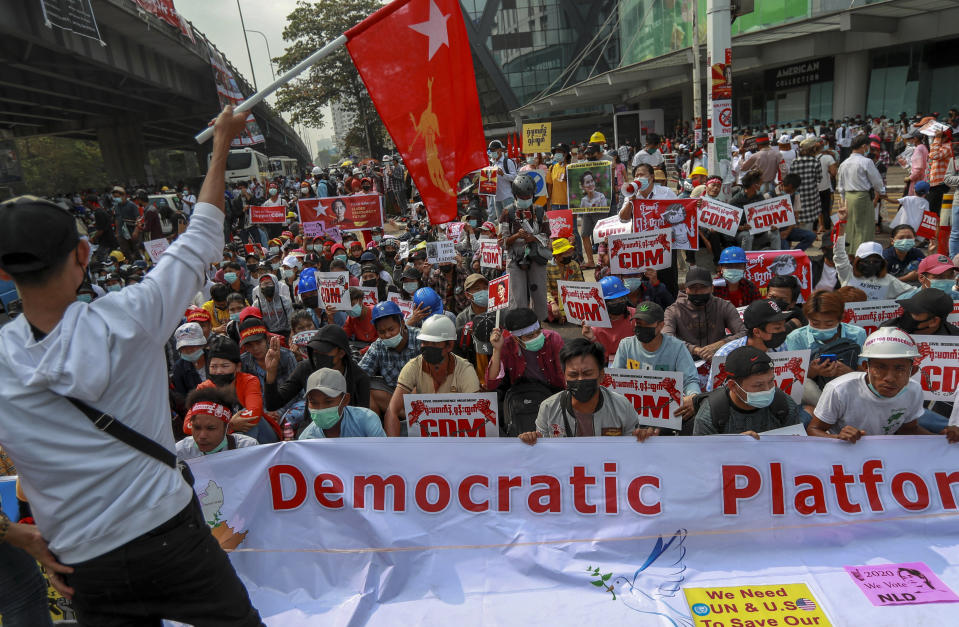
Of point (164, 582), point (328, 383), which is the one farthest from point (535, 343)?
point (164, 582)

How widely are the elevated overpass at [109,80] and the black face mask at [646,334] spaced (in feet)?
57.6

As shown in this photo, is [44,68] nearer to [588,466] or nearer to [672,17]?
[588,466]

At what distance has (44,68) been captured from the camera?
2262 centimetres

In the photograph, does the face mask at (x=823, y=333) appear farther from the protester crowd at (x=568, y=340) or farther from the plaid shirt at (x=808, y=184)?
the plaid shirt at (x=808, y=184)

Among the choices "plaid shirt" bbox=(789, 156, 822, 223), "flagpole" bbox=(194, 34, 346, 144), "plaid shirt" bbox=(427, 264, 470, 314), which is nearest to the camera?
"flagpole" bbox=(194, 34, 346, 144)

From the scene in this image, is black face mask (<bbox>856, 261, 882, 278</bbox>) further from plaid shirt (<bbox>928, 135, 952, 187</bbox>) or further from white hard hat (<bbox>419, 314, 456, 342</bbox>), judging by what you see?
plaid shirt (<bbox>928, 135, 952, 187</bbox>)

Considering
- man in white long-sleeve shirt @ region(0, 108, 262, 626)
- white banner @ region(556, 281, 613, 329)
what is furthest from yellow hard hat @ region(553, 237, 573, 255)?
man in white long-sleeve shirt @ region(0, 108, 262, 626)

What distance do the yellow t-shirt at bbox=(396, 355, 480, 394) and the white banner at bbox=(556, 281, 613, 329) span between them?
1626 millimetres

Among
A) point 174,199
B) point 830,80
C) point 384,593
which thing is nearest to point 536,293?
point 384,593

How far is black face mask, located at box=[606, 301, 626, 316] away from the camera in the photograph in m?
5.78

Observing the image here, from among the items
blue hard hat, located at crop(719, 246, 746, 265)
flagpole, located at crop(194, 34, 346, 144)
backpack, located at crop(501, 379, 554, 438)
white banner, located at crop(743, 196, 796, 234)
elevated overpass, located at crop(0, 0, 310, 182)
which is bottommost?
backpack, located at crop(501, 379, 554, 438)

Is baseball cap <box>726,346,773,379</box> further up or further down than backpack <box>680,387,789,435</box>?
further up

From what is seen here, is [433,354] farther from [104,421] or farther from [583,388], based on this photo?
[104,421]

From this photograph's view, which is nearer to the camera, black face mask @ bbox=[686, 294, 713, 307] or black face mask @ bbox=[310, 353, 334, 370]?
black face mask @ bbox=[310, 353, 334, 370]
